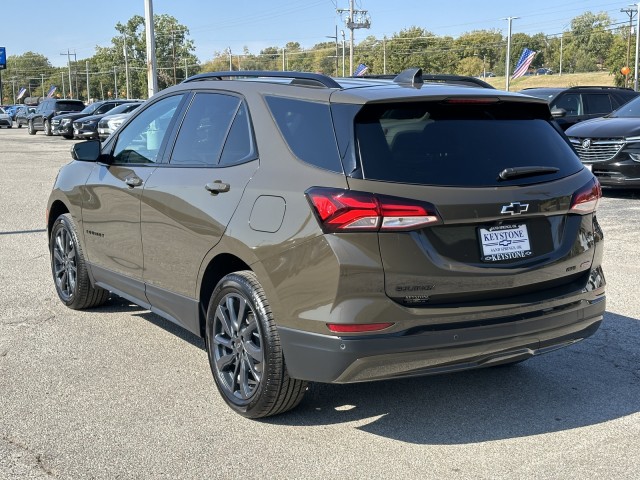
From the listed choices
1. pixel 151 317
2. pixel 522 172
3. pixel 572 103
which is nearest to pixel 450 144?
pixel 522 172

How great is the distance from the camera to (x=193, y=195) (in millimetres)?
4660

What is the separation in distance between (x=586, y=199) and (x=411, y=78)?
1.16 meters

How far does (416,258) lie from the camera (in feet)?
12.1

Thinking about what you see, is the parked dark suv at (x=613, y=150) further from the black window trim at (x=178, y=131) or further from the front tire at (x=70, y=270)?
the black window trim at (x=178, y=131)

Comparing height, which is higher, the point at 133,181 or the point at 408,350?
the point at 133,181

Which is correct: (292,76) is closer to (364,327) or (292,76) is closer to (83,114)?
(364,327)

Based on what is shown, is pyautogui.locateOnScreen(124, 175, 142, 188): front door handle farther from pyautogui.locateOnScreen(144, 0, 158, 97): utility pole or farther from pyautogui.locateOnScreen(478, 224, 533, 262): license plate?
pyautogui.locateOnScreen(144, 0, 158, 97): utility pole

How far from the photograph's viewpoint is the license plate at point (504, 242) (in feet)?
12.6

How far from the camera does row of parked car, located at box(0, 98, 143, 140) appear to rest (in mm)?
29141

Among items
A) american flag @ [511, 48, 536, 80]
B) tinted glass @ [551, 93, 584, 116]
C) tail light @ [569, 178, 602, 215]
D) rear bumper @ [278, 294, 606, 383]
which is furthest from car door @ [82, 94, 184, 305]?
american flag @ [511, 48, 536, 80]

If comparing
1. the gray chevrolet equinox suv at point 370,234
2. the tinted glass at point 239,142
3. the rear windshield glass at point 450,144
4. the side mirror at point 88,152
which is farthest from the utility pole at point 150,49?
the rear windshield glass at point 450,144

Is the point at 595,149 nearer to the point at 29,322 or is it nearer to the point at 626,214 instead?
the point at 626,214

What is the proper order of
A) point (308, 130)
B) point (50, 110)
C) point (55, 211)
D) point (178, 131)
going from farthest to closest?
point (50, 110) < point (55, 211) < point (178, 131) < point (308, 130)

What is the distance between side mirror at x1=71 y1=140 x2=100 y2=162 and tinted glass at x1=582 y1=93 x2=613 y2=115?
15.3 meters
